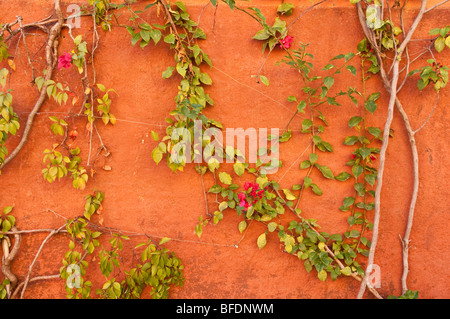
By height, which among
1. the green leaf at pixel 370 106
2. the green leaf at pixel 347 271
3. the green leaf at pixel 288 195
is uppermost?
the green leaf at pixel 370 106

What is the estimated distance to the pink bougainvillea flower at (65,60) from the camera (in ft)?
6.04

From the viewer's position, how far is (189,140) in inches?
73.1

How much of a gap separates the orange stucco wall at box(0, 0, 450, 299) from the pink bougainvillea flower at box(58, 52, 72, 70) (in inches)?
4.3

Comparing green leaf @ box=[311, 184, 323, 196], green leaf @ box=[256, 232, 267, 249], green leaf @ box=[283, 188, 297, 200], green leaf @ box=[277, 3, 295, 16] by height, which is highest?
green leaf @ box=[277, 3, 295, 16]

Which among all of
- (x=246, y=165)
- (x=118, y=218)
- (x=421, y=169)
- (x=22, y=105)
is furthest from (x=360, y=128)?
(x=22, y=105)

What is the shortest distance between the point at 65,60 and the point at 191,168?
0.85 meters

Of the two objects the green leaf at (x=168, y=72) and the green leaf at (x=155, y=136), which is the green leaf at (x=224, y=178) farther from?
the green leaf at (x=168, y=72)

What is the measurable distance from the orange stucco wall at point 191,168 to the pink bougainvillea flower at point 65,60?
0.11 metres

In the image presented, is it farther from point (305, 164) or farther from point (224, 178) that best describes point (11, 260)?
point (305, 164)

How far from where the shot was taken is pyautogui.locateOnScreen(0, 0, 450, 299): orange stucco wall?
193 centimetres

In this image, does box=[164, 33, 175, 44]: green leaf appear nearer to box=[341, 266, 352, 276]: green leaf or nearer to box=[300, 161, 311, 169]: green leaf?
box=[300, 161, 311, 169]: green leaf

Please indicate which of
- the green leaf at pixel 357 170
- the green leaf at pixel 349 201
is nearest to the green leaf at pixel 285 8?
the green leaf at pixel 357 170

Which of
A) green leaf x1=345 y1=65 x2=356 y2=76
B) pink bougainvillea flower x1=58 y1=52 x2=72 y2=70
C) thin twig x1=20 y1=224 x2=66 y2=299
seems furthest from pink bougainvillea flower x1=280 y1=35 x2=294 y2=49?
thin twig x1=20 y1=224 x2=66 y2=299

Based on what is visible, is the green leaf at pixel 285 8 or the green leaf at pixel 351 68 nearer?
the green leaf at pixel 351 68
